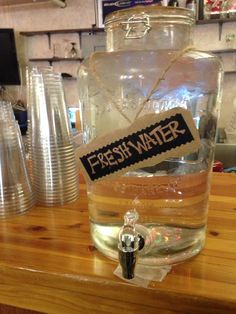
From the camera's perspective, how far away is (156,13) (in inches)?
11.9

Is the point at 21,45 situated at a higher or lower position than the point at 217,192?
higher

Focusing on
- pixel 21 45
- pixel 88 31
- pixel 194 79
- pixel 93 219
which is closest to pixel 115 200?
pixel 93 219

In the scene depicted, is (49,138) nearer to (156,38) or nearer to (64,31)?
(156,38)

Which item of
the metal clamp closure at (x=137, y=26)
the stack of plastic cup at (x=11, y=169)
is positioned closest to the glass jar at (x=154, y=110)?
the metal clamp closure at (x=137, y=26)

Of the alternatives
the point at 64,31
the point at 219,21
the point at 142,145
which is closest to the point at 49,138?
the point at 142,145

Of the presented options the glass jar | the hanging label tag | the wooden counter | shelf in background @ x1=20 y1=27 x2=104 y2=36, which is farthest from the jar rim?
shelf in background @ x1=20 y1=27 x2=104 y2=36

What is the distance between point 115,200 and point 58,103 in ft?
0.53

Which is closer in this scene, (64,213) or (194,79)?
(194,79)

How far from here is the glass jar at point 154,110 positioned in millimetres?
304

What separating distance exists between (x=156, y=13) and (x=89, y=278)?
0.26m

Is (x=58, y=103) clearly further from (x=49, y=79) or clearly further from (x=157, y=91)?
(x=157, y=91)

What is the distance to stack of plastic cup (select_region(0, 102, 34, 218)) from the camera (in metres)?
0.40

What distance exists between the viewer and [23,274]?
309 millimetres

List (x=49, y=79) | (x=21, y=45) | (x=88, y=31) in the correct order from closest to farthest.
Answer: (x=49, y=79) → (x=88, y=31) → (x=21, y=45)
